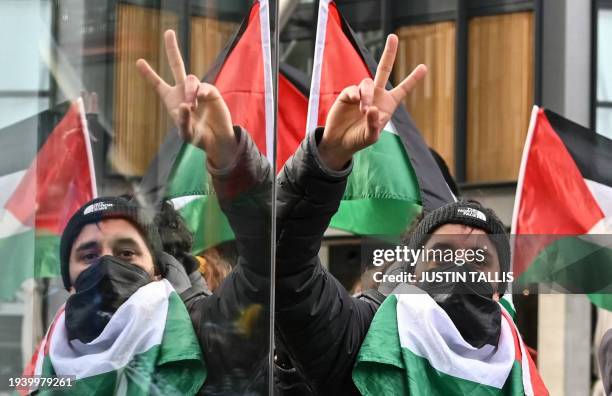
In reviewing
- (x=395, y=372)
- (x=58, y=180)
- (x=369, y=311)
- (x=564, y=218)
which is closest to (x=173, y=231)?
(x=58, y=180)

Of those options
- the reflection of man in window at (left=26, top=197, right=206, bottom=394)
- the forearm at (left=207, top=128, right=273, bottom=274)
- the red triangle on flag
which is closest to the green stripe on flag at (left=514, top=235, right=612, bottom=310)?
the forearm at (left=207, top=128, right=273, bottom=274)

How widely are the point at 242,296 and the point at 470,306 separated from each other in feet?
1.87

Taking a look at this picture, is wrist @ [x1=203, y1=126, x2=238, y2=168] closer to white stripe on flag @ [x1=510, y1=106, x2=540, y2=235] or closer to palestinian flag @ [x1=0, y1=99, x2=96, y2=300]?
palestinian flag @ [x1=0, y1=99, x2=96, y2=300]

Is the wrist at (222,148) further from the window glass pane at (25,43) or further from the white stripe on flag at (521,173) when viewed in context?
the white stripe on flag at (521,173)

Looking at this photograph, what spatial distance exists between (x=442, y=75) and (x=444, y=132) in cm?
14

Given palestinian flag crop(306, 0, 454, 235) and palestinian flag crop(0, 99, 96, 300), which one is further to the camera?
palestinian flag crop(306, 0, 454, 235)

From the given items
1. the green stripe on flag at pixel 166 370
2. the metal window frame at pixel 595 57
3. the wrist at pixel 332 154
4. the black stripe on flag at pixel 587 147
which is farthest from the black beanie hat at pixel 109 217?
the metal window frame at pixel 595 57

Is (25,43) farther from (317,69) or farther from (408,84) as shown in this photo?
(408,84)

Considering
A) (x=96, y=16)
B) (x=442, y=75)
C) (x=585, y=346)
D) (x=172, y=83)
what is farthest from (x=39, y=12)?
(x=585, y=346)

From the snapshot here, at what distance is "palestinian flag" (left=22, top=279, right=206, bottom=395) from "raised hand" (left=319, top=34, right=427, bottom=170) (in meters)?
0.56

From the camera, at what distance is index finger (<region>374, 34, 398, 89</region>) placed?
289 centimetres

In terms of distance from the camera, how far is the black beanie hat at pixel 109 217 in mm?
2613

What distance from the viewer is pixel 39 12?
2.64 metres

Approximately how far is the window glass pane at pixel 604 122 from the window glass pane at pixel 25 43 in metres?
1.35
